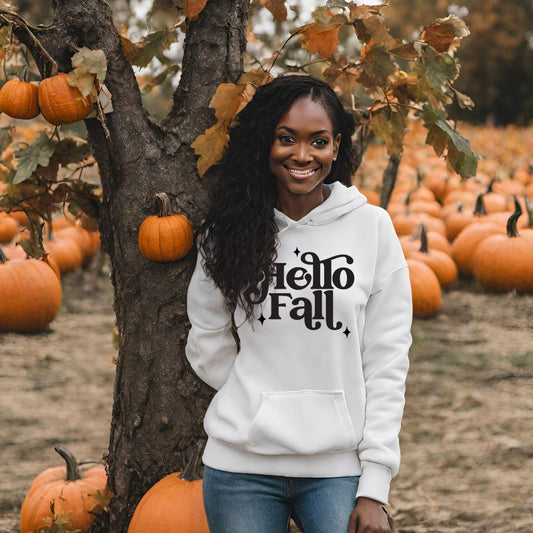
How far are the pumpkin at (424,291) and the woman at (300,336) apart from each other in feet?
11.8

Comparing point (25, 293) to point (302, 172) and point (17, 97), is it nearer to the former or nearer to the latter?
point (17, 97)

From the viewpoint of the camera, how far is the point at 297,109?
2078 mm

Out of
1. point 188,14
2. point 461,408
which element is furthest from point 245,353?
point 461,408

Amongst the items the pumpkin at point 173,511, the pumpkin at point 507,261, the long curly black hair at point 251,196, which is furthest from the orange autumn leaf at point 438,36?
the pumpkin at point 507,261

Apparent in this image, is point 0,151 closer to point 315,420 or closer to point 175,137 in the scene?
point 175,137

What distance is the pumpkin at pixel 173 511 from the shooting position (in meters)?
2.33

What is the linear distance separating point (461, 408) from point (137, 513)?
222 centimetres

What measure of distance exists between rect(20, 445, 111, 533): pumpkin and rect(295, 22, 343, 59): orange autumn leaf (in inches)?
68.3

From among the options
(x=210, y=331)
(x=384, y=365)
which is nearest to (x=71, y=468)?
(x=210, y=331)

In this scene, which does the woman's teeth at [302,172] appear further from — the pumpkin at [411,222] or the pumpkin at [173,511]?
the pumpkin at [411,222]

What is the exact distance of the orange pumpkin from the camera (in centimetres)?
233

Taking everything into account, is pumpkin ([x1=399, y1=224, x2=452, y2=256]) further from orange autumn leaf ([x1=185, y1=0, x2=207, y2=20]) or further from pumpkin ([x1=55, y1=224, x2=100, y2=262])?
orange autumn leaf ([x1=185, y1=0, x2=207, y2=20])

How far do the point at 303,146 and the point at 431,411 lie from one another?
2403 mm

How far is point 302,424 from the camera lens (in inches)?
76.4
